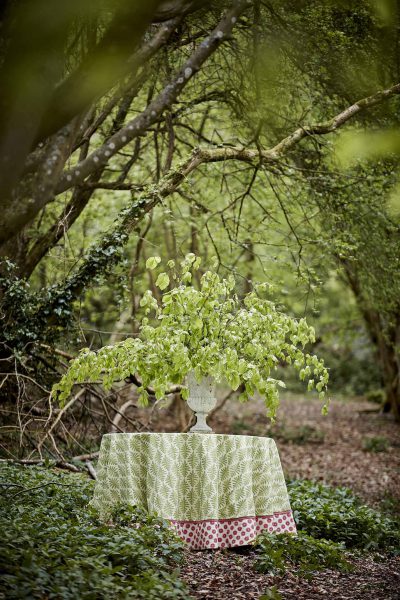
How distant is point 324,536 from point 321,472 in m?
4.86

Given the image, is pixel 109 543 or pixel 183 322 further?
pixel 183 322

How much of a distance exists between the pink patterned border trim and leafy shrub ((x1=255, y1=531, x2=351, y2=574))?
0.11 m

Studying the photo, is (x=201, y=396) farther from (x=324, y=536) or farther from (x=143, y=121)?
(x=143, y=121)

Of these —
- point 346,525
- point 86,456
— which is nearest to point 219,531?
point 346,525

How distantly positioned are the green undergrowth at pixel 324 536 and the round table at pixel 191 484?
Answer: 25 centimetres

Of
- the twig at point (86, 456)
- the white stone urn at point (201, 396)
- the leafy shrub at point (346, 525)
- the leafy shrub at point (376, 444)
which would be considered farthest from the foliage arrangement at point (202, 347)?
the leafy shrub at point (376, 444)

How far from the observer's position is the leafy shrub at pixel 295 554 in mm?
4676

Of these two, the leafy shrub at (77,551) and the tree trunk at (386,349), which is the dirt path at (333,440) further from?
the leafy shrub at (77,551)

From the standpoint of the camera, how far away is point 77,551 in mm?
3797

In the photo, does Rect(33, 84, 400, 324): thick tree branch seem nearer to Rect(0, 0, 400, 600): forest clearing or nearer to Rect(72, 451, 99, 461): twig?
Rect(0, 0, 400, 600): forest clearing

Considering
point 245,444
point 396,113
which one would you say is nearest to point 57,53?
point 245,444

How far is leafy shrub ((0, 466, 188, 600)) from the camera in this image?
3.27 meters

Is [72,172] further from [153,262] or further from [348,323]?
[348,323]

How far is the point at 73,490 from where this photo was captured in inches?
229
